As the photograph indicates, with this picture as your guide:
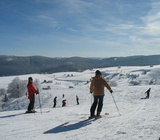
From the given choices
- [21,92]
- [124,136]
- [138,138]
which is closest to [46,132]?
[124,136]

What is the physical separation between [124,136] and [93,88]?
310 cm

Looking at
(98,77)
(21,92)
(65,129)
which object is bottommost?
(21,92)

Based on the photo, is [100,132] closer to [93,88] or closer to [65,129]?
[65,129]

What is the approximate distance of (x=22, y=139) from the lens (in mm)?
4633

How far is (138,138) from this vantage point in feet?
14.1

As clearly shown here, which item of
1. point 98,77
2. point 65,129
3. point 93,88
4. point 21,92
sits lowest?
point 21,92

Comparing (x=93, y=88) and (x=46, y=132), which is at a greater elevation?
(x=93, y=88)

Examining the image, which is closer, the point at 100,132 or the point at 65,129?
the point at 100,132

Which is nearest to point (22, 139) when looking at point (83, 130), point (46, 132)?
point (46, 132)

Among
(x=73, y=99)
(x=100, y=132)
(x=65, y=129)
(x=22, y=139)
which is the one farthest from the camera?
(x=73, y=99)

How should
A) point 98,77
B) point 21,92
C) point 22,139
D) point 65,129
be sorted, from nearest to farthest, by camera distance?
point 22,139, point 65,129, point 98,77, point 21,92

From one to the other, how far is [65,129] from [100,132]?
4.11ft

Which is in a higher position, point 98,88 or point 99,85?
point 99,85

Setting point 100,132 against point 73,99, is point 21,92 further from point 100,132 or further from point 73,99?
point 100,132
